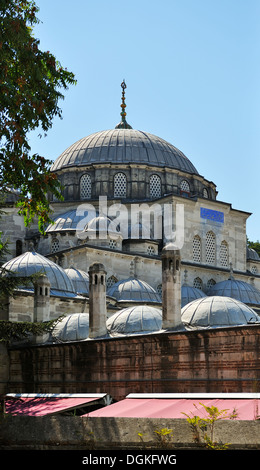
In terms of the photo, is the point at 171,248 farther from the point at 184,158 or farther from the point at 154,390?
the point at 184,158

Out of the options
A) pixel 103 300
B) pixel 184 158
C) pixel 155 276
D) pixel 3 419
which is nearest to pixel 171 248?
pixel 103 300

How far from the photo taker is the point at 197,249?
3456cm

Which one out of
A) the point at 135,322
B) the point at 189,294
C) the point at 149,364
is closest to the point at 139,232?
the point at 189,294

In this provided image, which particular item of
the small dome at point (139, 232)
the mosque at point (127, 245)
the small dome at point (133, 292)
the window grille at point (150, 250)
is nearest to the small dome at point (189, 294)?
the mosque at point (127, 245)

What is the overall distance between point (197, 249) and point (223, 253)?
6.43 ft

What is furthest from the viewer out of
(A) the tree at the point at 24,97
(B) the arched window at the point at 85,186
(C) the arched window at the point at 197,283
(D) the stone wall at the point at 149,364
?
(B) the arched window at the point at 85,186

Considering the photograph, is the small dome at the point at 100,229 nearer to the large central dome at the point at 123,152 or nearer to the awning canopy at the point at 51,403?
the large central dome at the point at 123,152

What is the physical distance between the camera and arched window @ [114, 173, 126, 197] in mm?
37500

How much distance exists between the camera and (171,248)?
1797cm

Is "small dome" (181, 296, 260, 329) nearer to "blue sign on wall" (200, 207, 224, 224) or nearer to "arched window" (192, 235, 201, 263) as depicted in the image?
"arched window" (192, 235, 201, 263)

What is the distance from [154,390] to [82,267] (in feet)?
48.0

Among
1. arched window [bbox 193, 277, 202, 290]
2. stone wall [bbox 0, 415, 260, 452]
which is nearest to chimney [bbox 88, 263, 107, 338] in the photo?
stone wall [bbox 0, 415, 260, 452]

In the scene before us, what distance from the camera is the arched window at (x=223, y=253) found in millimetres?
35688

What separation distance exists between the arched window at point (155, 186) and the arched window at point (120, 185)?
1482 mm
